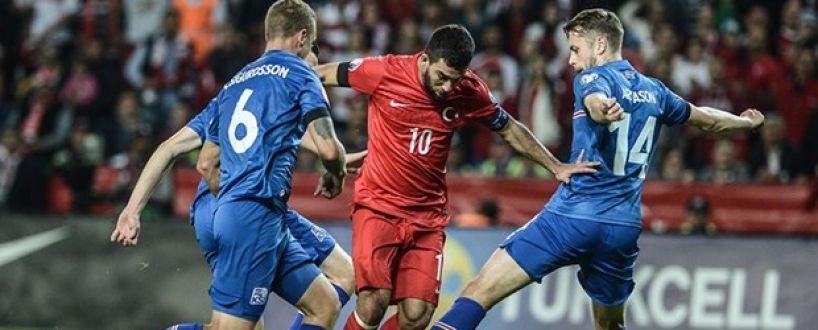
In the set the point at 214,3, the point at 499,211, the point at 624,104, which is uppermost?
the point at 624,104

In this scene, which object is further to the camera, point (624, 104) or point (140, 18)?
point (140, 18)

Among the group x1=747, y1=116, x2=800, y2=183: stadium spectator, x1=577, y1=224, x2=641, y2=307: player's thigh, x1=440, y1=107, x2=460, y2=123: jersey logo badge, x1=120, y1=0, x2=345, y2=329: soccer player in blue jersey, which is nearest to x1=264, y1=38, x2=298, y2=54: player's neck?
x1=120, y1=0, x2=345, y2=329: soccer player in blue jersey

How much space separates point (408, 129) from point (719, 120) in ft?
6.27

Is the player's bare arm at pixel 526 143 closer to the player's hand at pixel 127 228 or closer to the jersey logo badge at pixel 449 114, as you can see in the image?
the jersey logo badge at pixel 449 114

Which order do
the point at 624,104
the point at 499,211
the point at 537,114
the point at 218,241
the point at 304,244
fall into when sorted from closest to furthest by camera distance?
1. the point at 218,241
2. the point at 624,104
3. the point at 304,244
4. the point at 499,211
5. the point at 537,114

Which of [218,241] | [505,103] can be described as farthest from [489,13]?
[218,241]

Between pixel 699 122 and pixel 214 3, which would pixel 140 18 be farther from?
pixel 699 122

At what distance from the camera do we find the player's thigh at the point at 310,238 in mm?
8953

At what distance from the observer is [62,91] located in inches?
712

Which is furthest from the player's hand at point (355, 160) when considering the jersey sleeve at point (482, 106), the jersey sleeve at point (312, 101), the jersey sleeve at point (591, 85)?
the jersey sleeve at point (591, 85)

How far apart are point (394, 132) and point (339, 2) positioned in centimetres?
903

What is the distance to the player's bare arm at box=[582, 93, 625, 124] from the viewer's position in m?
7.86

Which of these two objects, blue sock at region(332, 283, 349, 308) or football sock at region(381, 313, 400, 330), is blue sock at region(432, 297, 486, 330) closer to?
football sock at region(381, 313, 400, 330)

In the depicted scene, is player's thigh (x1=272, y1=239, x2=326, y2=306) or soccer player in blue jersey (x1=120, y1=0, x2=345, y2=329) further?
player's thigh (x1=272, y1=239, x2=326, y2=306)
